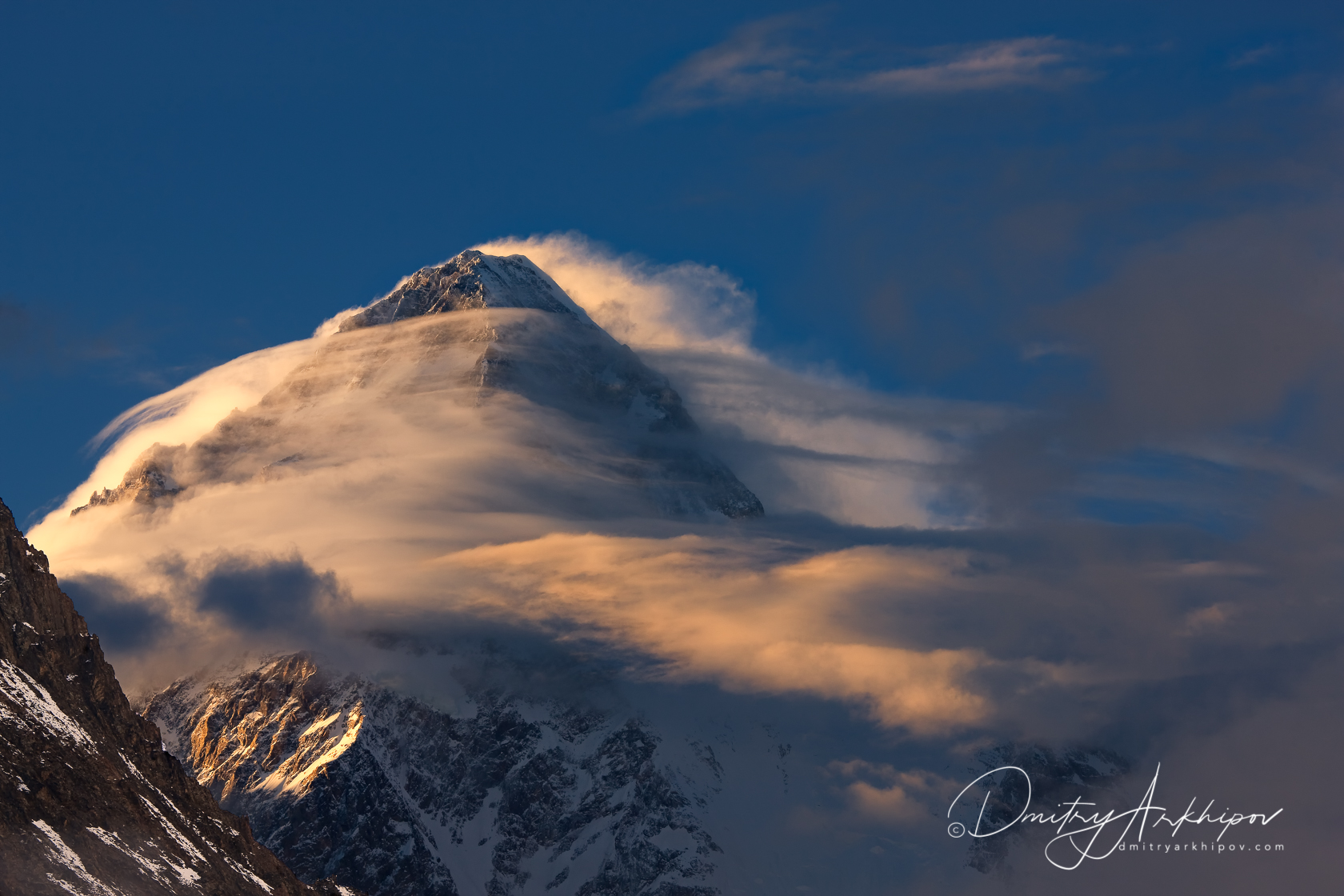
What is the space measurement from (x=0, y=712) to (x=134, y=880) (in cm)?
2521

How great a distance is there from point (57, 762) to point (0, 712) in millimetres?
9526

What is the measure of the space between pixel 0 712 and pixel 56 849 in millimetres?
19042

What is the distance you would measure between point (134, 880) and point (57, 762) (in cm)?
1709

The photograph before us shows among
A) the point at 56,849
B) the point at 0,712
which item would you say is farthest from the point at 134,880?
the point at 0,712

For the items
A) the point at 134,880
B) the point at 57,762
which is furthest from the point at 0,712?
the point at 134,880

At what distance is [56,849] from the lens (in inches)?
7347

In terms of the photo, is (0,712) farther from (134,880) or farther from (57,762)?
(134,880)

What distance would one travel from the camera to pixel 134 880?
196 m

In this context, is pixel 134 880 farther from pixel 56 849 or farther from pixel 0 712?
pixel 0 712

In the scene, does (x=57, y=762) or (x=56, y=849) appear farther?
(x=57, y=762)
